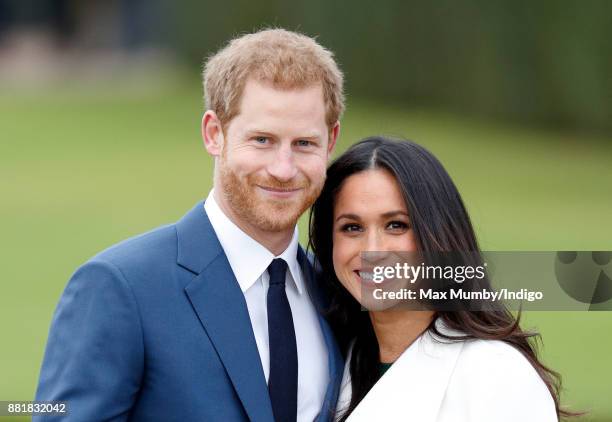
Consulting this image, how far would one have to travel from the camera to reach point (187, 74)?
116 ft

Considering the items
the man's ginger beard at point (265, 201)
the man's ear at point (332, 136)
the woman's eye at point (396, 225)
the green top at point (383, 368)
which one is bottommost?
the green top at point (383, 368)

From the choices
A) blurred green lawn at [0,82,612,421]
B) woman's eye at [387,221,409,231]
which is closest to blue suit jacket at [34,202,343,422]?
woman's eye at [387,221,409,231]

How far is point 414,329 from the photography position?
407 cm

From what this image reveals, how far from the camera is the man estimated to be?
3578mm

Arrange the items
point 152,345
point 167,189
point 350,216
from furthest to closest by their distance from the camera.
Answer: point 167,189 → point 350,216 → point 152,345

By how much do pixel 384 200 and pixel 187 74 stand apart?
104ft

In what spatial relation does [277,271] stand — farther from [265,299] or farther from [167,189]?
[167,189]

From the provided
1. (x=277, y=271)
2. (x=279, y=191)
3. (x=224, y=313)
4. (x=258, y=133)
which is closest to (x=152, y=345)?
(x=224, y=313)

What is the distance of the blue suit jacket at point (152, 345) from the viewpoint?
3.54 meters

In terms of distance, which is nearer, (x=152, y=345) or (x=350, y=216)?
(x=152, y=345)

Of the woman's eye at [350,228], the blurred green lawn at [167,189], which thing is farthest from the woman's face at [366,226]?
the blurred green lawn at [167,189]

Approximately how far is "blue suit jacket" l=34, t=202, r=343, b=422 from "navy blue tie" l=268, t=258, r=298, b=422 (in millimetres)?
78

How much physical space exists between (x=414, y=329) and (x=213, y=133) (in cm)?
96

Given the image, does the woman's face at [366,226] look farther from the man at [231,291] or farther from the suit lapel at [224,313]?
the suit lapel at [224,313]
